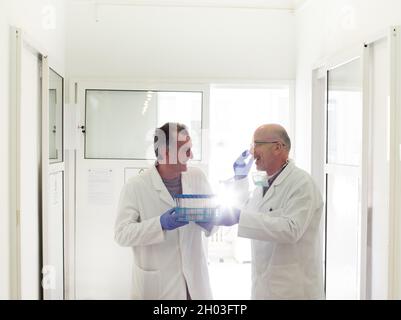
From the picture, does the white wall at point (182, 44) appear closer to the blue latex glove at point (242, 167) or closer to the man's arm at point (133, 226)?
the blue latex glove at point (242, 167)

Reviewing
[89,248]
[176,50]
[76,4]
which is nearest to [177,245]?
[89,248]

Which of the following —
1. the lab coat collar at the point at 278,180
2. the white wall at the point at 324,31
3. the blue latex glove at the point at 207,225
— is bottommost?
the blue latex glove at the point at 207,225

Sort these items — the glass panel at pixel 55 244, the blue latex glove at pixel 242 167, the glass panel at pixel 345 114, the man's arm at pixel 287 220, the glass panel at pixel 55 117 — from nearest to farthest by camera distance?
the man's arm at pixel 287 220, the blue latex glove at pixel 242 167, the glass panel at pixel 345 114, the glass panel at pixel 55 244, the glass panel at pixel 55 117

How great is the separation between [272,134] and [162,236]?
18.9 inches

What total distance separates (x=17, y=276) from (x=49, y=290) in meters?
0.52

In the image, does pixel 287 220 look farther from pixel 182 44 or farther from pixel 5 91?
pixel 182 44

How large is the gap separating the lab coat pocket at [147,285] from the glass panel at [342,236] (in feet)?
2.82

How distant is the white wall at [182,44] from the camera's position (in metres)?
2.16

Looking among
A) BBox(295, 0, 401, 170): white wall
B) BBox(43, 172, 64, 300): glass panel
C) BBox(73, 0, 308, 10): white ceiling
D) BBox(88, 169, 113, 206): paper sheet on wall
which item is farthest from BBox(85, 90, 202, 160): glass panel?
BBox(295, 0, 401, 170): white wall

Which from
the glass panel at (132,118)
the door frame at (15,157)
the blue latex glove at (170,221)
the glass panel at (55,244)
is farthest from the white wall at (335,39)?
the glass panel at (55,244)

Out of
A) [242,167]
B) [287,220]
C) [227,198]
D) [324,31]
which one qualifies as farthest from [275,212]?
[324,31]

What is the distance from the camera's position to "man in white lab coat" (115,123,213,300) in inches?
51.9

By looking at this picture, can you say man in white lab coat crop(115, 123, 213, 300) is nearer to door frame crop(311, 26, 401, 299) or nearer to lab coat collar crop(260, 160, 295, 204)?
lab coat collar crop(260, 160, 295, 204)

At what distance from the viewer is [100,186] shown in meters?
2.32
